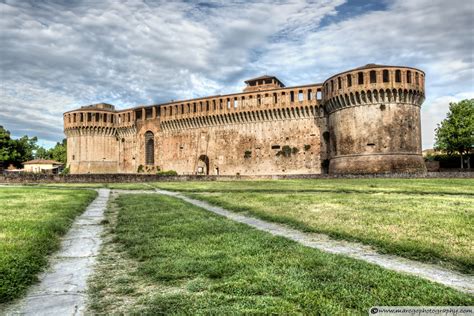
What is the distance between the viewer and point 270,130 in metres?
43.2

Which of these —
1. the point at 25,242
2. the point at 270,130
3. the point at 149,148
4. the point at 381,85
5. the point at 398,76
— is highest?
the point at 398,76

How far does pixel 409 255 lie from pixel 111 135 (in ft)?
184

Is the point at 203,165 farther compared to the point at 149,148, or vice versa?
the point at 149,148

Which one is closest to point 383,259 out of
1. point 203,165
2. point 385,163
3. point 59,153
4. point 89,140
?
point 385,163

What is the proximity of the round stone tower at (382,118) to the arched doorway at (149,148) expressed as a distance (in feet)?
94.2

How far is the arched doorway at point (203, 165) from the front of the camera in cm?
4819

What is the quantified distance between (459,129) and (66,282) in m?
49.8

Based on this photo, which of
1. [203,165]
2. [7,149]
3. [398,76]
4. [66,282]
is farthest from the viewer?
[7,149]

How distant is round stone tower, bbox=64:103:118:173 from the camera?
54469 mm

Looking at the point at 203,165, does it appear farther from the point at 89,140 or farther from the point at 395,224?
the point at 395,224

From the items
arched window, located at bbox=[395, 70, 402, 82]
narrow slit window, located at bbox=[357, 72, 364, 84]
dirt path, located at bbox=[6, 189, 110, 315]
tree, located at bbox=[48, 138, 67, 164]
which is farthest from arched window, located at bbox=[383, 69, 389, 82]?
tree, located at bbox=[48, 138, 67, 164]

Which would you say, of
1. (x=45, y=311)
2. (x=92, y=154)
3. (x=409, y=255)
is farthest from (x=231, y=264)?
(x=92, y=154)

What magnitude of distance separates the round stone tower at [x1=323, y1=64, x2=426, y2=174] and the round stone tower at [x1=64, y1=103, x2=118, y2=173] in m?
36.0

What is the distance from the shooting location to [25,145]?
67188mm
